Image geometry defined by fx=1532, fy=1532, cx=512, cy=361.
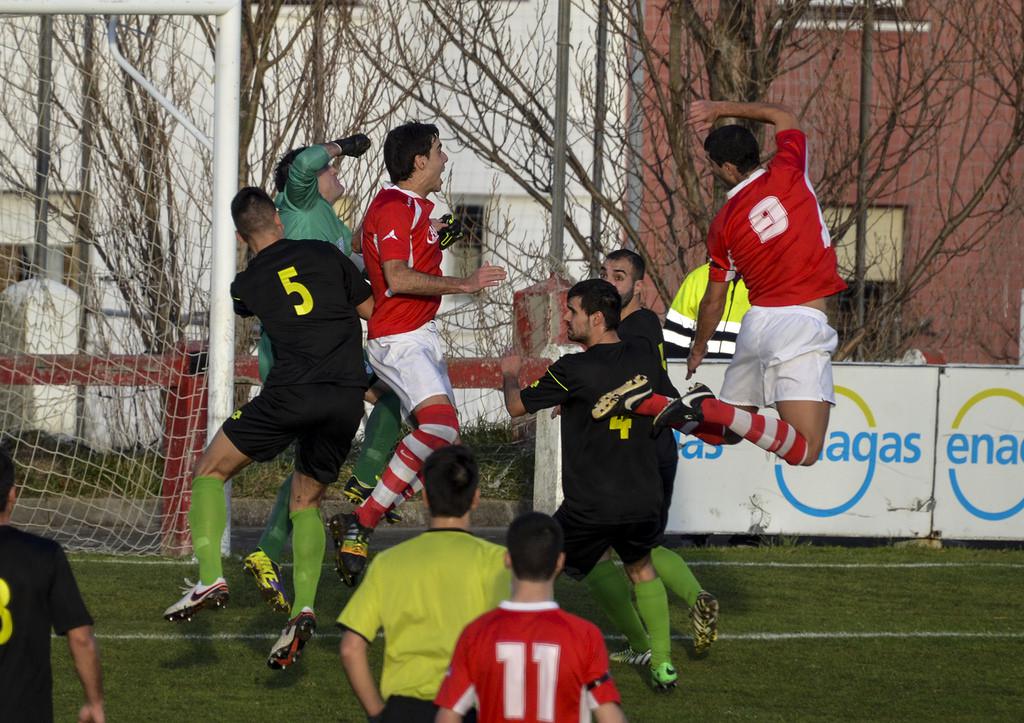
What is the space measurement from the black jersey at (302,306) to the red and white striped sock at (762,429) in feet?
6.17

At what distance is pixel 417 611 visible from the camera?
15.1ft

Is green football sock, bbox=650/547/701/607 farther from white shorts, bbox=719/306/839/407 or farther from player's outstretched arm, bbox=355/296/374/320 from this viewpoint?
player's outstretched arm, bbox=355/296/374/320

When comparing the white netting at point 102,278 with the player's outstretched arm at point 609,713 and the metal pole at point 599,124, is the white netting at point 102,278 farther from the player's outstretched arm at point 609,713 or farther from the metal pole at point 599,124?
the player's outstretched arm at point 609,713

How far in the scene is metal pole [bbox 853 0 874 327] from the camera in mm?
14805

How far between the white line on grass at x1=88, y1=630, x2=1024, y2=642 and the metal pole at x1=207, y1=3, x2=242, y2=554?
83.9 inches

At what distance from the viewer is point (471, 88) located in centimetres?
1585

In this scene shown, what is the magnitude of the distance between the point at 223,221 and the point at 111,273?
396cm

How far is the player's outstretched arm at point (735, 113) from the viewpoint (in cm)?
806

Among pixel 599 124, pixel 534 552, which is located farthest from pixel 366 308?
pixel 599 124

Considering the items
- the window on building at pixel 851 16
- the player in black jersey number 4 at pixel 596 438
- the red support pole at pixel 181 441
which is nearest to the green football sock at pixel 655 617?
the player in black jersey number 4 at pixel 596 438

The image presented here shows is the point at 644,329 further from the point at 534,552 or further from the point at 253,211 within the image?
the point at 534,552

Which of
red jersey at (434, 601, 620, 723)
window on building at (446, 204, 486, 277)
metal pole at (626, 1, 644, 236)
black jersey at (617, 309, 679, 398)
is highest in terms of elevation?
metal pole at (626, 1, 644, 236)

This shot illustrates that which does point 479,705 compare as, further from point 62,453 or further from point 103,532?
point 62,453

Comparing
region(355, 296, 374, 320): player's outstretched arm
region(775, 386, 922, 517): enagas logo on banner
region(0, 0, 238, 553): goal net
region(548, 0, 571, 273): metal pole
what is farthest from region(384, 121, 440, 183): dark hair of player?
region(548, 0, 571, 273): metal pole
